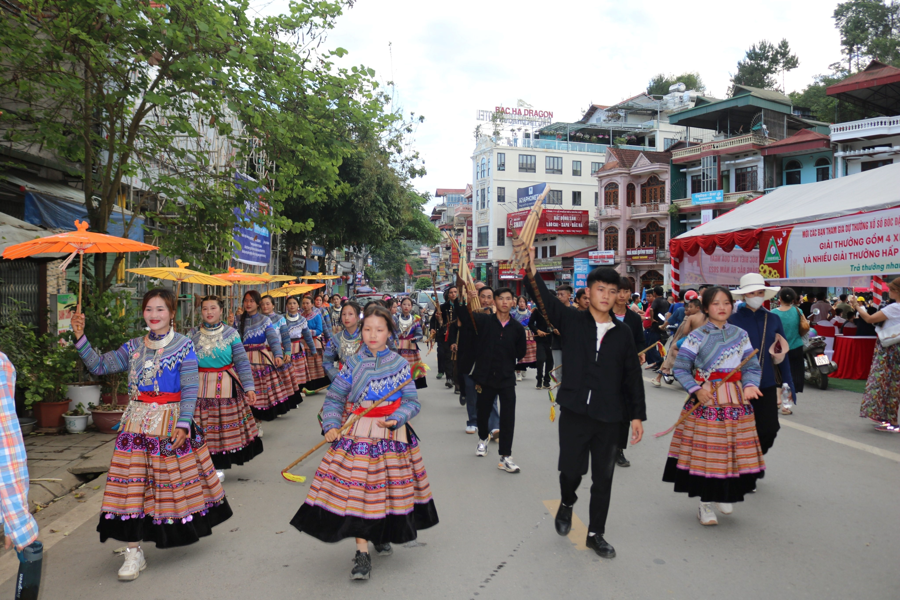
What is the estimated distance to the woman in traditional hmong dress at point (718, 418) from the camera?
4.49m

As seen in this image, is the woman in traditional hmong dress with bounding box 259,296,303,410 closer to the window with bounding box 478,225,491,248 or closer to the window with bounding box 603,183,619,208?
the window with bounding box 603,183,619,208

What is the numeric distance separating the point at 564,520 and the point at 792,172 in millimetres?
33725

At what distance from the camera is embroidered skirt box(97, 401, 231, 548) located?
3730 millimetres

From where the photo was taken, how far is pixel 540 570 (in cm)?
382

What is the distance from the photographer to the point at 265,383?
7.94 meters

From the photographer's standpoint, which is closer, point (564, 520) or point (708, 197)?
point (564, 520)

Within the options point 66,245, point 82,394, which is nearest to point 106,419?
point 82,394

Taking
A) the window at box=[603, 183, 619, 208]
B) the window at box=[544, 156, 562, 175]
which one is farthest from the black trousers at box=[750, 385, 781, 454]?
the window at box=[544, 156, 562, 175]

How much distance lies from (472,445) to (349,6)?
22.5ft

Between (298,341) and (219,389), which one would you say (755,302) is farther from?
(298,341)

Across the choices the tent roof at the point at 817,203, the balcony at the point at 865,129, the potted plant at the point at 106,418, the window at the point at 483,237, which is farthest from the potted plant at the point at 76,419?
the window at the point at 483,237

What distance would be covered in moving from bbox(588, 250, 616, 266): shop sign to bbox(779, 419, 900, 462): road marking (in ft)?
113

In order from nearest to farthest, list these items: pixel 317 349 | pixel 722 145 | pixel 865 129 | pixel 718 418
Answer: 1. pixel 718 418
2. pixel 317 349
3. pixel 865 129
4. pixel 722 145

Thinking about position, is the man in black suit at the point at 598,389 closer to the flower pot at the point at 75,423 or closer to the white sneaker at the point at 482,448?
the white sneaker at the point at 482,448
